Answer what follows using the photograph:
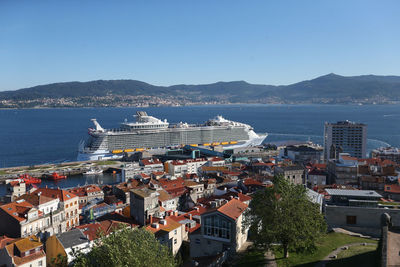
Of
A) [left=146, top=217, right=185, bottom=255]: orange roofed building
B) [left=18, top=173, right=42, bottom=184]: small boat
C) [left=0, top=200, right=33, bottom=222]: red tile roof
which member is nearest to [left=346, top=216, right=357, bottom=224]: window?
[left=146, top=217, right=185, bottom=255]: orange roofed building

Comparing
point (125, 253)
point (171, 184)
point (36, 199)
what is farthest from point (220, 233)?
point (171, 184)

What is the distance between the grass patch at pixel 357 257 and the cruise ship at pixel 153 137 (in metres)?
69.0

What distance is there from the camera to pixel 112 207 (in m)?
32.5

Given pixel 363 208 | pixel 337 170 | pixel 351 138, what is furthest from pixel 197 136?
pixel 363 208

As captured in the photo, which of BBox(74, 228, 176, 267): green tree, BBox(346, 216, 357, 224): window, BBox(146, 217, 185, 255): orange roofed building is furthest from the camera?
BBox(346, 216, 357, 224): window

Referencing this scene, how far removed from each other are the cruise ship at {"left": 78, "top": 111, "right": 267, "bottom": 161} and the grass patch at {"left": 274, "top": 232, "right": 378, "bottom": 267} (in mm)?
66811

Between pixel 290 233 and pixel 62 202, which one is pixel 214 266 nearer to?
pixel 290 233

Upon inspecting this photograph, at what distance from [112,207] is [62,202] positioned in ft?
16.0

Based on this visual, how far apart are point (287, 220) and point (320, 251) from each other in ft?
11.7

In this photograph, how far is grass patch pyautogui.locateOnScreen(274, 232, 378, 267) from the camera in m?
18.1

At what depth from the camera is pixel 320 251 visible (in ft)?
63.0

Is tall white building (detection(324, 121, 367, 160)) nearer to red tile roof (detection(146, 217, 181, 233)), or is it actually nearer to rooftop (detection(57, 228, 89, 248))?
red tile roof (detection(146, 217, 181, 233))

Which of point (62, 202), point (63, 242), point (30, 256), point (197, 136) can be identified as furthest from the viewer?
point (197, 136)

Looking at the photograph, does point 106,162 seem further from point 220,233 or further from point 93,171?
point 220,233
